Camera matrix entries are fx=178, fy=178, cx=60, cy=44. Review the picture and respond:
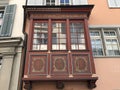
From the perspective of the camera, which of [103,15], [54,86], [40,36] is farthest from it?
[103,15]

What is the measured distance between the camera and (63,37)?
33.0ft

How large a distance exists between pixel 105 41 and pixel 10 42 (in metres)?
5.64


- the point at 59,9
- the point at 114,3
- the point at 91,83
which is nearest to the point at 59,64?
the point at 91,83

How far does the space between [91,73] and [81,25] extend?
10.0 ft

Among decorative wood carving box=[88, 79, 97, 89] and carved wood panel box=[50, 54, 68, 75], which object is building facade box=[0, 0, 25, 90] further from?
decorative wood carving box=[88, 79, 97, 89]

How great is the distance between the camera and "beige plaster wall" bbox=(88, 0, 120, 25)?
37.2 ft

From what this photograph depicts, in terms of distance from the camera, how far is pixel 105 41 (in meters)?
10.8

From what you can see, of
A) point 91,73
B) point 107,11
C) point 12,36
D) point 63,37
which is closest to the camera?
point 91,73

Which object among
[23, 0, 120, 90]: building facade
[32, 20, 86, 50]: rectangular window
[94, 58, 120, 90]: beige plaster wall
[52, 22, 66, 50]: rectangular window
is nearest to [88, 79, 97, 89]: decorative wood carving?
[23, 0, 120, 90]: building facade

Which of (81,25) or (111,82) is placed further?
(81,25)

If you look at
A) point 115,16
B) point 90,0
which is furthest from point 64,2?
point 115,16

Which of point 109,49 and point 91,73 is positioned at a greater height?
point 109,49

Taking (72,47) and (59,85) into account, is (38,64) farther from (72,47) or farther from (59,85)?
(72,47)

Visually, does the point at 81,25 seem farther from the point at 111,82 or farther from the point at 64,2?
the point at 111,82
